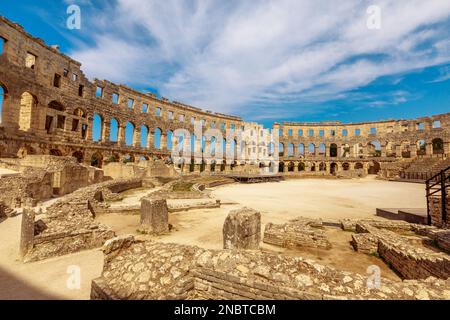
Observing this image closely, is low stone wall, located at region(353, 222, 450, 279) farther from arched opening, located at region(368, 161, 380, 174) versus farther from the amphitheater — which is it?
arched opening, located at region(368, 161, 380, 174)

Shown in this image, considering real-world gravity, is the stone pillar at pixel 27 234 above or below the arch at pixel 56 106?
below

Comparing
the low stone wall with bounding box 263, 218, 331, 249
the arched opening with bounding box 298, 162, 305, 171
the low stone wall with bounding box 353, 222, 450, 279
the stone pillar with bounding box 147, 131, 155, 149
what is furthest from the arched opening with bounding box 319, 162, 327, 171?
the low stone wall with bounding box 263, 218, 331, 249

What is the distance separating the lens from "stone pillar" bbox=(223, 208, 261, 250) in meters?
6.13

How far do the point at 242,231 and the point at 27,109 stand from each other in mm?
29166

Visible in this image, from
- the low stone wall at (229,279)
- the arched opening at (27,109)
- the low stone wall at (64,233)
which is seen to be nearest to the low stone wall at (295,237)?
the low stone wall at (229,279)

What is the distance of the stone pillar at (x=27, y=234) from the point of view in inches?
233

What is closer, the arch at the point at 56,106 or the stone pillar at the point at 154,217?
the stone pillar at the point at 154,217

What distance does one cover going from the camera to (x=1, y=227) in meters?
8.62

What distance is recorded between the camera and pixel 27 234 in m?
5.97

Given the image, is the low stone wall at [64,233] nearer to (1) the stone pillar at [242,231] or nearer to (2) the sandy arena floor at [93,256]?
(2) the sandy arena floor at [93,256]

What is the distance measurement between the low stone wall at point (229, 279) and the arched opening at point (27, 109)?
2764cm

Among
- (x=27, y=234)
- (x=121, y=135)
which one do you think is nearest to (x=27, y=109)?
(x=121, y=135)

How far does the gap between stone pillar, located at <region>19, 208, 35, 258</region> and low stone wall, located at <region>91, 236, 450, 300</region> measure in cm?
355
